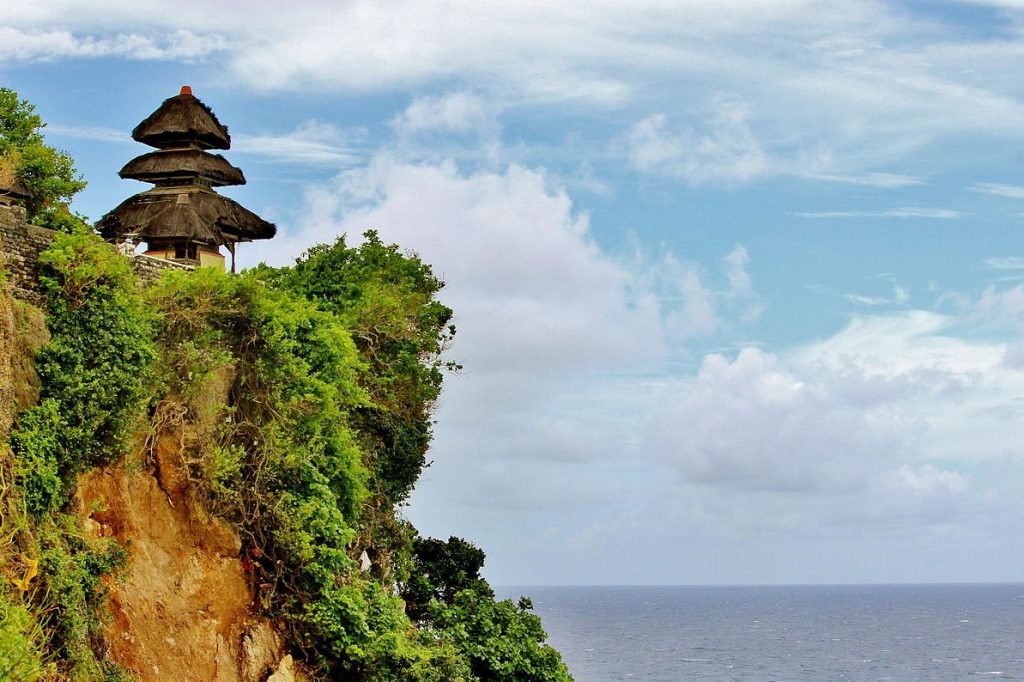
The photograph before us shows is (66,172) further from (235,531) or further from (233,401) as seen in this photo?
(235,531)

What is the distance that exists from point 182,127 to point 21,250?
38.8 ft

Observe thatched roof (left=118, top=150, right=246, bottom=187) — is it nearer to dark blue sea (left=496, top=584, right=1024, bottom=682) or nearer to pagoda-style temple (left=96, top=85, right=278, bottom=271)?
pagoda-style temple (left=96, top=85, right=278, bottom=271)

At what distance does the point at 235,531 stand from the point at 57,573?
13.4ft

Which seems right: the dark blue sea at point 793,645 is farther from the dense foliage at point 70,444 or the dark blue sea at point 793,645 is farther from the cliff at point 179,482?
the dense foliage at point 70,444

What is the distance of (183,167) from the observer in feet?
101

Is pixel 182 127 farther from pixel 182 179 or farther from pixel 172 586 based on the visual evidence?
pixel 172 586

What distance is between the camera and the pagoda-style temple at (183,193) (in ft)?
99.6

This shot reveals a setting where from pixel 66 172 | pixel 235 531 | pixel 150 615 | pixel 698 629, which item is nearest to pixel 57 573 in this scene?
pixel 150 615

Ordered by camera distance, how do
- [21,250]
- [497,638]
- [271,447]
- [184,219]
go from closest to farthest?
[21,250] → [271,447] → [497,638] → [184,219]

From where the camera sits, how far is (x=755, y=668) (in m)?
87.3

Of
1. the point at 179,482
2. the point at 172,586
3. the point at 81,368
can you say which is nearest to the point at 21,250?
the point at 81,368

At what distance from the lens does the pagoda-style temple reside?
30359mm

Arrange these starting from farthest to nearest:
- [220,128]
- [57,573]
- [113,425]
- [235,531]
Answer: [220,128] → [235,531] → [113,425] → [57,573]

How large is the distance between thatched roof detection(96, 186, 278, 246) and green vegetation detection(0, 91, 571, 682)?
10.5 feet
